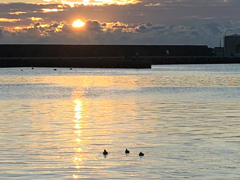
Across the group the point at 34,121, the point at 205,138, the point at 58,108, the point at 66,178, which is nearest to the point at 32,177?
the point at 66,178

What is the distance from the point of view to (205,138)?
29.5 metres

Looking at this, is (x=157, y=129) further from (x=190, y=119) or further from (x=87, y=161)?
(x=87, y=161)

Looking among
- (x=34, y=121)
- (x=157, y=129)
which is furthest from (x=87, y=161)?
(x=34, y=121)

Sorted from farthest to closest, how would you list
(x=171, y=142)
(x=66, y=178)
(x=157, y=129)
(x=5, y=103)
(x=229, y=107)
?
(x=5, y=103) < (x=229, y=107) < (x=157, y=129) < (x=171, y=142) < (x=66, y=178)

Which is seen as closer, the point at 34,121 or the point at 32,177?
the point at 32,177

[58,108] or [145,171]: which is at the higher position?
[58,108]

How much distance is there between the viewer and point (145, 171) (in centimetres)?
2173

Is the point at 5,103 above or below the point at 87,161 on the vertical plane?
above

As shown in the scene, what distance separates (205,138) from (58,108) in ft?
69.1

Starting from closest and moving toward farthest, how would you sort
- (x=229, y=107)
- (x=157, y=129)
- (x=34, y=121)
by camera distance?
(x=157, y=129)
(x=34, y=121)
(x=229, y=107)

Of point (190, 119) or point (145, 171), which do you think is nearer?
point (145, 171)

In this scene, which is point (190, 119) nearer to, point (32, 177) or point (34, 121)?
point (34, 121)

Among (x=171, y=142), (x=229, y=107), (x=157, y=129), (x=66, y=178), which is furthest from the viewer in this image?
(x=229, y=107)

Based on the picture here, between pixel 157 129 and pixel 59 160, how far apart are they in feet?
34.1
